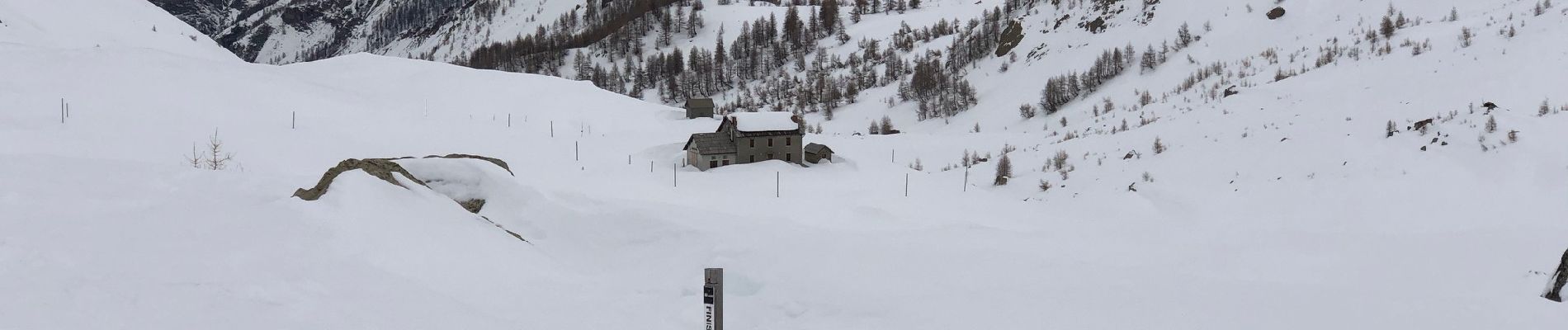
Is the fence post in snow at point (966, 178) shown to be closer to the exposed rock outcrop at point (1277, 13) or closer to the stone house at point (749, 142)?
the stone house at point (749, 142)

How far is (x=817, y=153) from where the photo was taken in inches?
1661

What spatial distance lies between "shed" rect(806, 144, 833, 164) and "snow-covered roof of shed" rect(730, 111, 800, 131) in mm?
1370

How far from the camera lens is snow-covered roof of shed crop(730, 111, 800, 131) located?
4088 centimetres

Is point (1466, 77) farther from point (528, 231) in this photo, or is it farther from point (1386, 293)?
point (528, 231)

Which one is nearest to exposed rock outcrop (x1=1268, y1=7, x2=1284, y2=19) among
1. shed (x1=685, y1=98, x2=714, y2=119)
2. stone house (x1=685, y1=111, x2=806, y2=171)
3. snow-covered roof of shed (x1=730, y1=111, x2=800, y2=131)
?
stone house (x1=685, y1=111, x2=806, y2=171)

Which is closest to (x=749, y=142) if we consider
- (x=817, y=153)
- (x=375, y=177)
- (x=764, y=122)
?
(x=764, y=122)

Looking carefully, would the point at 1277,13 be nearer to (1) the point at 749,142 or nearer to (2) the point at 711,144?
(1) the point at 749,142

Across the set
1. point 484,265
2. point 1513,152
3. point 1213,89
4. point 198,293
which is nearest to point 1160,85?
point 1213,89

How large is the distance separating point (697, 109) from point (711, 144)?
2195 centimetres

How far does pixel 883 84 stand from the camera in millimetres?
82938

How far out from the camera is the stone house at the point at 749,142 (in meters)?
39.8

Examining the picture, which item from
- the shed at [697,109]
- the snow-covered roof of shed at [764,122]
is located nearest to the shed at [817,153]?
the snow-covered roof of shed at [764,122]

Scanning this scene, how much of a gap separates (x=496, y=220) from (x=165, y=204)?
17.2 feet

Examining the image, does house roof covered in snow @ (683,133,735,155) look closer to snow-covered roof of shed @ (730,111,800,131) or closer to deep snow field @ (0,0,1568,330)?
snow-covered roof of shed @ (730,111,800,131)
